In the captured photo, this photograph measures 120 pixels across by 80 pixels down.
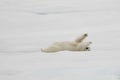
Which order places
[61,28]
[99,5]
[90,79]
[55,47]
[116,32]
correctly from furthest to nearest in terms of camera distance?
[99,5] → [61,28] → [116,32] → [55,47] → [90,79]

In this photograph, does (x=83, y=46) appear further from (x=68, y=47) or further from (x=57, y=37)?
(x=57, y=37)

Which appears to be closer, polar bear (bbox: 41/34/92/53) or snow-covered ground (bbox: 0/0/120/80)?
snow-covered ground (bbox: 0/0/120/80)

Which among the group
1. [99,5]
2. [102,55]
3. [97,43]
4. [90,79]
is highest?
[99,5]

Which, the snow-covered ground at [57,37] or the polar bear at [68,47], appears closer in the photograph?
the snow-covered ground at [57,37]

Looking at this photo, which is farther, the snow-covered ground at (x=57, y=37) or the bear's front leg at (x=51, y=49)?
the bear's front leg at (x=51, y=49)

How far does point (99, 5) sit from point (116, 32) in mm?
593

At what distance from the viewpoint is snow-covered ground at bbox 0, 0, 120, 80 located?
3.63 ft

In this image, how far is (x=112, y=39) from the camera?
4.80 ft

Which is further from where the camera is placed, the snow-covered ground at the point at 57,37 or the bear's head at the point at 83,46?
the bear's head at the point at 83,46

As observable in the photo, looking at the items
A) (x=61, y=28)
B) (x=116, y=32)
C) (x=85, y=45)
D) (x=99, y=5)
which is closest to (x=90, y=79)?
(x=85, y=45)

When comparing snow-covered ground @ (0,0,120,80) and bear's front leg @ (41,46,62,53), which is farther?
bear's front leg @ (41,46,62,53)

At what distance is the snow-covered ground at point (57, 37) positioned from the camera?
1.11m

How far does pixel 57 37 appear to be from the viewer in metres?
1.50

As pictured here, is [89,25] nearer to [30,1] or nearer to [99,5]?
[99,5]
